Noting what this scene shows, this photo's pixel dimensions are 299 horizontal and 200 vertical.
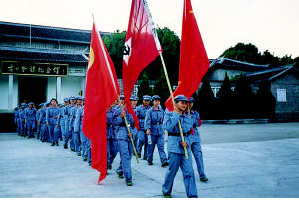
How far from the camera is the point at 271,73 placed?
28812 millimetres

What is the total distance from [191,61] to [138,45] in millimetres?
1123

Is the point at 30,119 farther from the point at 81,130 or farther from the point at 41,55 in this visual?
the point at 41,55

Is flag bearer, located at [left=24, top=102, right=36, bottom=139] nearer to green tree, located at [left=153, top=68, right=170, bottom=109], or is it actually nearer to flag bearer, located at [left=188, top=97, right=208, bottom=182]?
green tree, located at [left=153, top=68, right=170, bottom=109]

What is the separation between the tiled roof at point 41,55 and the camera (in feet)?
66.3

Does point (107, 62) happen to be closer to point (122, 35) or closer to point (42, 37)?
point (122, 35)

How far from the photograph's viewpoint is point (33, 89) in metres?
23.6

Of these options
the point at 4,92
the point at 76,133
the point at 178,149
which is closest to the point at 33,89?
the point at 4,92

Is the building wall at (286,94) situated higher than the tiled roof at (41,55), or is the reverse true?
the tiled roof at (41,55)

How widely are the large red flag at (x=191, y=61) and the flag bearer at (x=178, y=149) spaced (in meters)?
0.70

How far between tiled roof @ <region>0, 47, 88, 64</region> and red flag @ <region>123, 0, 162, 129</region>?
16.9m

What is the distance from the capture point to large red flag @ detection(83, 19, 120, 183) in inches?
203

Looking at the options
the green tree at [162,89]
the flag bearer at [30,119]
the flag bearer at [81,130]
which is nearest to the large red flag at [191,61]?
the flag bearer at [81,130]

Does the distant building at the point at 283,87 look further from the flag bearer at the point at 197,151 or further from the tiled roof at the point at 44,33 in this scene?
the flag bearer at the point at 197,151

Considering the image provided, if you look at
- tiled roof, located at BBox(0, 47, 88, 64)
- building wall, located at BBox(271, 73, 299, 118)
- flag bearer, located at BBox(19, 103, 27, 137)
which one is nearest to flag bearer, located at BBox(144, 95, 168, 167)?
flag bearer, located at BBox(19, 103, 27, 137)
